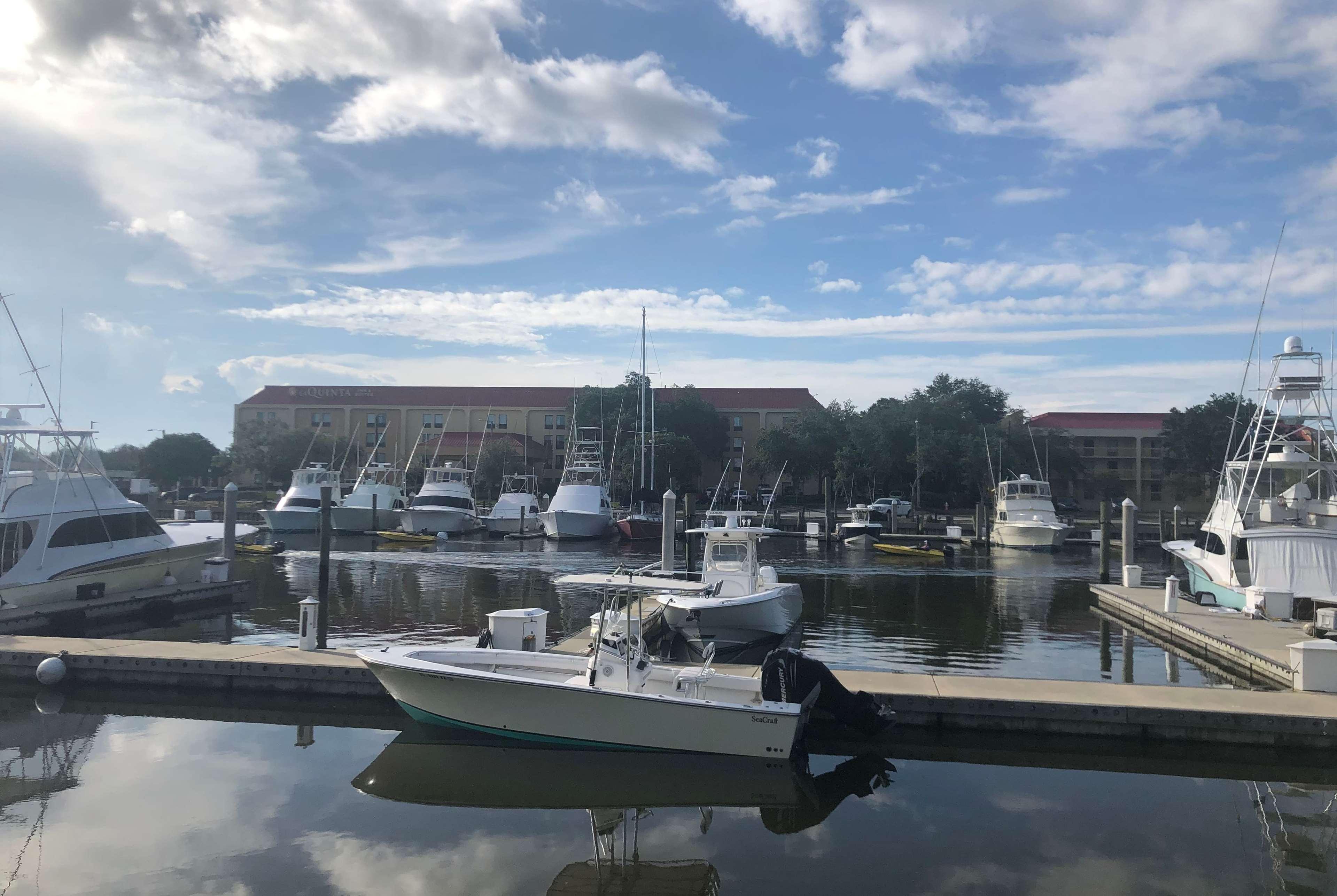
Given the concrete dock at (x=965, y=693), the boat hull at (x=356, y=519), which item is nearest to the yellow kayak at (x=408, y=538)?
the boat hull at (x=356, y=519)

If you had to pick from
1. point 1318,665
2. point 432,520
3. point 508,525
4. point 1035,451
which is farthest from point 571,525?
point 1318,665

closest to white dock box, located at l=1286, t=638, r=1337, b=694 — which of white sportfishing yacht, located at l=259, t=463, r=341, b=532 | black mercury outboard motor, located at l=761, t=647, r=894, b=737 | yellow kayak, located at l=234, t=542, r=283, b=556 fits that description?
black mercury outboard motor, located at l=761, t=647, r=894, b=737

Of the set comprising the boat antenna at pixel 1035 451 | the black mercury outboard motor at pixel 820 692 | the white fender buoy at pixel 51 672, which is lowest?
the white fender buoy at pixel 51 672

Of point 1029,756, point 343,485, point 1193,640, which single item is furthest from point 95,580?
point 343,485

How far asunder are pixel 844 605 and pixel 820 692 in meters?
15.6

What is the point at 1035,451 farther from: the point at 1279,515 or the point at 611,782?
the point at 611,782

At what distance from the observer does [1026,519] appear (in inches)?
1980

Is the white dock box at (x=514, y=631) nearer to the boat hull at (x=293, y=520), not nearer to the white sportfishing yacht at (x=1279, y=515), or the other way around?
the white sportfishing yacht at (x=1279, y=515)

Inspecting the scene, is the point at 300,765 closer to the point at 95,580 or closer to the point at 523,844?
the point at 523,844

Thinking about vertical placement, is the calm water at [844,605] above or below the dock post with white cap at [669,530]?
below

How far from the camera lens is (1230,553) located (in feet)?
74.1

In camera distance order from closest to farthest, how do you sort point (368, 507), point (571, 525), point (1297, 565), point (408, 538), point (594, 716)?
point (594, 716)
point (1297, 565)
point (408, 538)
point (571, 525)
point (368, 507)

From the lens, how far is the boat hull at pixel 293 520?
54938mm

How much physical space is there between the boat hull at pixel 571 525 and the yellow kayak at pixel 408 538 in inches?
268
